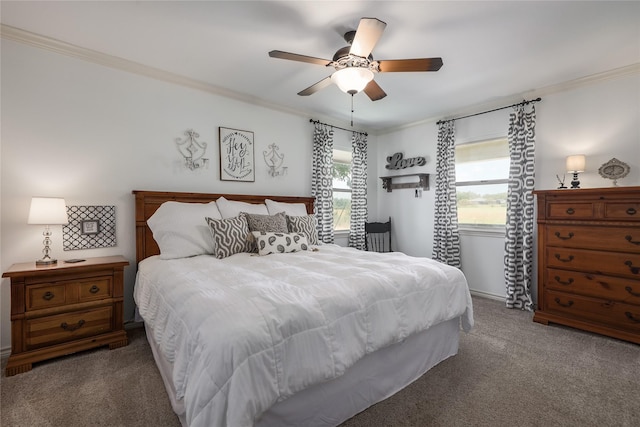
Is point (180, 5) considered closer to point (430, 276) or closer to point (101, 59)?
point (101, 59)

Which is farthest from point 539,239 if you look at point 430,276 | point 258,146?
point 258,146

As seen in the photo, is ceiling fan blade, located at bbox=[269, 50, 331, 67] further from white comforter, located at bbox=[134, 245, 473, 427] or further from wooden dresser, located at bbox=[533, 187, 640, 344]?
wooden dresser, located at bbox=[533, 187, 640, 344]

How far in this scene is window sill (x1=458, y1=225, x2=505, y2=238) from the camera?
3736mm

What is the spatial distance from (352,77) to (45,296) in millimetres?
2733

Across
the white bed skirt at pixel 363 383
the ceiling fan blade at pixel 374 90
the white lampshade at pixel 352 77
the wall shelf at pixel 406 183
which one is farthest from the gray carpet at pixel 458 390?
the wall shelf at pixel 406 183

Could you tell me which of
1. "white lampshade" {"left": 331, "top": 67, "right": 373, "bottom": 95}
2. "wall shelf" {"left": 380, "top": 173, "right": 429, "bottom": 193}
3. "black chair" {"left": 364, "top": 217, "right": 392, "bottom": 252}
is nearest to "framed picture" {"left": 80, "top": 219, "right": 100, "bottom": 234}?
"white lampshade" {"left": 331, "top": 67, "right": 373, "bottom": 95}

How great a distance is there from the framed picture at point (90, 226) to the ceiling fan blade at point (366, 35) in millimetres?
2608

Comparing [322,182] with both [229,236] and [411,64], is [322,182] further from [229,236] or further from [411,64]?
[411,64]

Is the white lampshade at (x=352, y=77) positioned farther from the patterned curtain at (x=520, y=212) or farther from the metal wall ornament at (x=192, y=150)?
the patterned curtain at (x=520, y=212)

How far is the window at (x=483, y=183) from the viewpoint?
376cm

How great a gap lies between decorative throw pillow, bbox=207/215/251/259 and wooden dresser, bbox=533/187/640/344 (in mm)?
2984

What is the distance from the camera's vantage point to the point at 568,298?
2857 mm

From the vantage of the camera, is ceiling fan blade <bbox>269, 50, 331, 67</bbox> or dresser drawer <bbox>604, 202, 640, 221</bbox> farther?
dresser drawer <bbox>604, 202, 640, 221</bbox>

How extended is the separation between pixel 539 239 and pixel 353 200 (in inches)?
94.4
